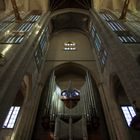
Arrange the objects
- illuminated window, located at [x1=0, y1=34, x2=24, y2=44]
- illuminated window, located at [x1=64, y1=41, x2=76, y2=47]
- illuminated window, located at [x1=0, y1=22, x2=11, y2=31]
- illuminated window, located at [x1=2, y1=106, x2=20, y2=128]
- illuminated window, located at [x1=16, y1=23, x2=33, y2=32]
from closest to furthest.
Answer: illuminated window, located at [x1=2, y1=106, x2=20, y2=128] < illuminated window, located at [x1=0, y1=34, x2=24, y2=44] < illuminated window, located at [x1=16, y1=23, x2=33, y2=32] < illuminated window, located at [x1=0, y1=22, x2=11, y2=31] < illuminated window, located at [x1=64, y1=41, x2=76, y2=47]

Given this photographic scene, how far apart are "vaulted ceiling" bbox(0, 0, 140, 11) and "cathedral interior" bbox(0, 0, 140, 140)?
0.09m

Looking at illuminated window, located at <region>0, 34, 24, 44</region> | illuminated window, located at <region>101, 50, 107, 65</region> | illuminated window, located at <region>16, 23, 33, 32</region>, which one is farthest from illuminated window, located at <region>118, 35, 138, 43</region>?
illuminated window, located at <region>16, 23, 33, 32</region>

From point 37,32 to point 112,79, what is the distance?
17.7 feet

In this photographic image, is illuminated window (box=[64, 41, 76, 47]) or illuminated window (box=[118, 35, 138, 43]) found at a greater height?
illuminated window (box=[64, 41, 76, 47])

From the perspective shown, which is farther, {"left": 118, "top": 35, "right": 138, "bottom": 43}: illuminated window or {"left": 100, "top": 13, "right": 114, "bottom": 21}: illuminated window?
{"left": 100, "top": 13, "right": 114, "bottom": 21}: illuminated window

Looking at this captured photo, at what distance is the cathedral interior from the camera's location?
865 cm

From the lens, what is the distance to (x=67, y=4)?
18.7 m

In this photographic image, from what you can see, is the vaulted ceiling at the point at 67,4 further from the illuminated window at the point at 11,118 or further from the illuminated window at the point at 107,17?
the illuminated window at the point at 11,118

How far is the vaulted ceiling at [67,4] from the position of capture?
1814cm

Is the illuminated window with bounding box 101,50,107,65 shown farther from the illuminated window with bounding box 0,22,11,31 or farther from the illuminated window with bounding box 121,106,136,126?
the illuminated window with bounding box 0,22,11,31

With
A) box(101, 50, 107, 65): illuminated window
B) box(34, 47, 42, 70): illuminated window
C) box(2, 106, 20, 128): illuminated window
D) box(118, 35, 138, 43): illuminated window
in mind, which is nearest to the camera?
box(2, 106, 20, 128): illuminated window

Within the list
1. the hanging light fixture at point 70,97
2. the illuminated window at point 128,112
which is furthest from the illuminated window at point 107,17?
the illuminated window at point 128,112

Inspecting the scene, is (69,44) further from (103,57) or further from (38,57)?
(103,57)

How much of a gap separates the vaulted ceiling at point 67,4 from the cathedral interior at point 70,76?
3.4 inches
